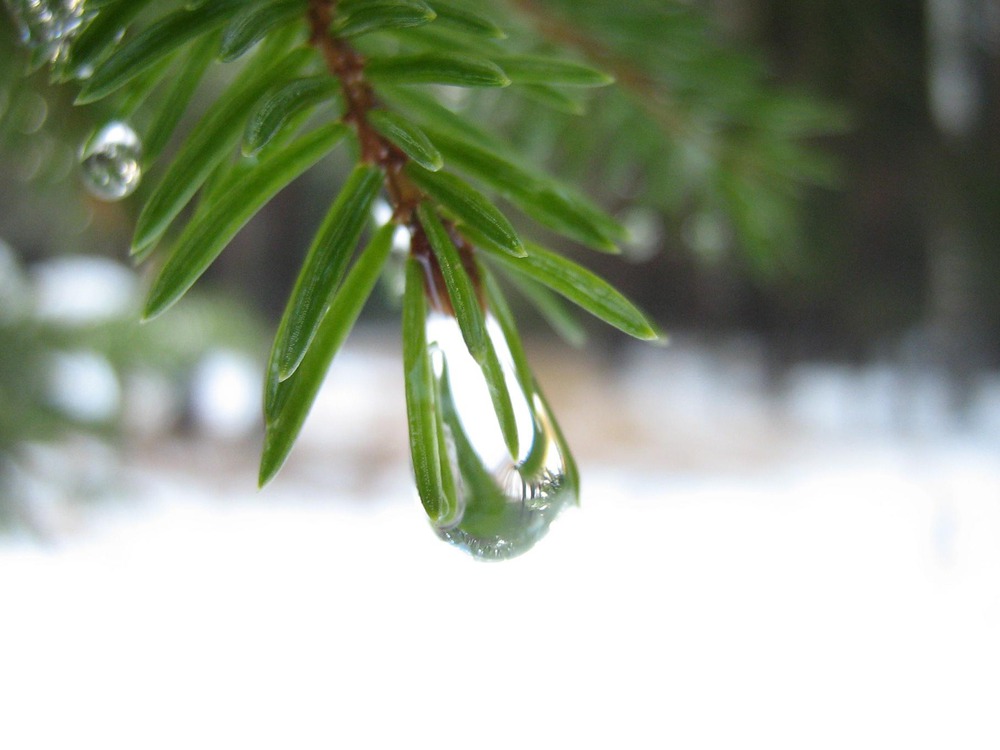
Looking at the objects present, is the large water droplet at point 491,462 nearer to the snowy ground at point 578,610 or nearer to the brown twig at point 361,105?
the brown twig at point 361,105

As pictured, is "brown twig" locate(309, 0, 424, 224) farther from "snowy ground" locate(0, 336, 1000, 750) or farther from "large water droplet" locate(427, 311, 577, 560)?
"snowy ground" locate(0, 336, 1000, 750)

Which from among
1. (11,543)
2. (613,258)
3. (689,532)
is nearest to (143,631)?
(11,543)

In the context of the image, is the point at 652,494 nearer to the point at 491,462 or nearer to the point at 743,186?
the point at 743,186

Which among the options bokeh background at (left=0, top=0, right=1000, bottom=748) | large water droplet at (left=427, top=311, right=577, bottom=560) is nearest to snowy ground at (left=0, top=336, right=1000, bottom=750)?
bokeh background at (left=0, top=0, right=1000, bottom=748)

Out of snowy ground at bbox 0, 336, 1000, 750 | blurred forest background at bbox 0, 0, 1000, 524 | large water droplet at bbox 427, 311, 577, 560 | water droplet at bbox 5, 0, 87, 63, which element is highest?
blurred forest background at bbox 0, 0, 1000, 524

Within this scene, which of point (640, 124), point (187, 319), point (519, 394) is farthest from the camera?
point (187, 319)

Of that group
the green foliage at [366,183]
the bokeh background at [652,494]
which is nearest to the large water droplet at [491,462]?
the green foliage at [366,183]

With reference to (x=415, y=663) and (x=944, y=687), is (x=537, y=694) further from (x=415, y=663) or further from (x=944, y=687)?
(x=944, y=687)

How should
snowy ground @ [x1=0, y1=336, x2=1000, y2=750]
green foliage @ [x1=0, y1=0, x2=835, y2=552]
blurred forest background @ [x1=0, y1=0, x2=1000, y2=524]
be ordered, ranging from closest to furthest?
green foliage @ [x1=0, y1=0, x2=835, y2=552], blurred forest background @ [x1=0, y1=0, x2=1000, y2=524], snowy ground @ [x1=0, y1=336, x2=1000, y2=750]
